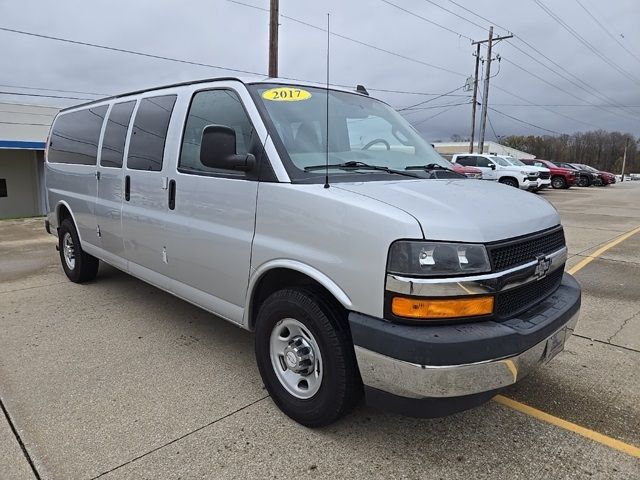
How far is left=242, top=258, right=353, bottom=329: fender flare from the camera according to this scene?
255 cm

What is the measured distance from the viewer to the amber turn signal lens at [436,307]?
2.30m

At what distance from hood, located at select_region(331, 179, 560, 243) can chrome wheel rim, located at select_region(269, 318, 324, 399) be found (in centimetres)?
90

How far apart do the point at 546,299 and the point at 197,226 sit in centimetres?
237

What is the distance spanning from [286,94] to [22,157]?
28.6 m

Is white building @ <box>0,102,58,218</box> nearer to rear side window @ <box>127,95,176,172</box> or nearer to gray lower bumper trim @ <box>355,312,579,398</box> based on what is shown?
rear side window @ <box>127,95,176,172</box>

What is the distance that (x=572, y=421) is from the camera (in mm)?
3047

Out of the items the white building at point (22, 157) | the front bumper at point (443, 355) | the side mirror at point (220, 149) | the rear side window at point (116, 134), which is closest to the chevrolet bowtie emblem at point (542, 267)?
the front bumper at point (443, 355)

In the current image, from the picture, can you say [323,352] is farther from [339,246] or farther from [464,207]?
[464,207]

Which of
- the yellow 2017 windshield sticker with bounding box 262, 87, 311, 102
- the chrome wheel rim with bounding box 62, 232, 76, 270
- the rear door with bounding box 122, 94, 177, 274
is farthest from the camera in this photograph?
the chrome wheel rim with bounding box 62, 232, 76, 270

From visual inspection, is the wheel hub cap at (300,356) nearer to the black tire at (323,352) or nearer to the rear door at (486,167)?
the black tire at (323,352)

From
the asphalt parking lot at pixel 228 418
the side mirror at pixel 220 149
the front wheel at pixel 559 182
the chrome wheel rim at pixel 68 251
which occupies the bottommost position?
the asphalt parking lot at pixel 228 418

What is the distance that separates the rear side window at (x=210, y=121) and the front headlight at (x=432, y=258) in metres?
1.34

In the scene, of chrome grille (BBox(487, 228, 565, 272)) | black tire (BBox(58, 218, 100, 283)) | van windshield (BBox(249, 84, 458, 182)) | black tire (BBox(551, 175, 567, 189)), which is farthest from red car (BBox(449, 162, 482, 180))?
black tire (BBox(551, 175, 567, 189))

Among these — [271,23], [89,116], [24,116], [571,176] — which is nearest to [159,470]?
[89,116]
